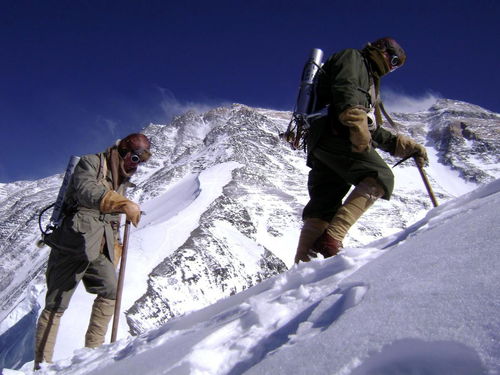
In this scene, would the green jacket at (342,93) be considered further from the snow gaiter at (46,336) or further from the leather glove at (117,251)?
the snow gaiter at (46,336)

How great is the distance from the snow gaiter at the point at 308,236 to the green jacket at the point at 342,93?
63 cm

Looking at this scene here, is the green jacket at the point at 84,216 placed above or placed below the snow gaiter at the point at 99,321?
above

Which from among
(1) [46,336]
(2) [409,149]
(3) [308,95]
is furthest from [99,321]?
(2) [409,149]

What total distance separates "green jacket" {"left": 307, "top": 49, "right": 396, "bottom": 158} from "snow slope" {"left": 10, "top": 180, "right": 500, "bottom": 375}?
1194mm

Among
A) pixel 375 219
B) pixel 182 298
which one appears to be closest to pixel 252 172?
pixel 375 219

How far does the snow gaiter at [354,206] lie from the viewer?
3238 millimetres

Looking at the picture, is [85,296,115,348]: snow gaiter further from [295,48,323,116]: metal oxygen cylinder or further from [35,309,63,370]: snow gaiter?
[295,48,323,116]: metal oxygen cylinder

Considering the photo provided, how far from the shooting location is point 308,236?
3.66 m

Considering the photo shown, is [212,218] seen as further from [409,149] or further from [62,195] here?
[409,149]

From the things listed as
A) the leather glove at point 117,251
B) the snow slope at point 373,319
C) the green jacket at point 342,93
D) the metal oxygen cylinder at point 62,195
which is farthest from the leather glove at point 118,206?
the green jacket at point 342,93

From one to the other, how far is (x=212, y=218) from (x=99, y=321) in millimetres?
27625

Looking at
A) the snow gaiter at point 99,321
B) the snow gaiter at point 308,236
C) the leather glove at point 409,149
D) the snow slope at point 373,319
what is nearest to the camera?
the snow slope at point 373,319

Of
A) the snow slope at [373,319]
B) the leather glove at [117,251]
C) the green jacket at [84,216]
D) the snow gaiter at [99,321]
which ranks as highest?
the green jacket at [84,216]

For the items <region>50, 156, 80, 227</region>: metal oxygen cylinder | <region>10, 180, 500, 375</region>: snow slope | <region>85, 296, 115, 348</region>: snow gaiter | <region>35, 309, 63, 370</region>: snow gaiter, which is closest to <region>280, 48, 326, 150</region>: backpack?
<region>10, 180, 500, 375</region>: snow slope
